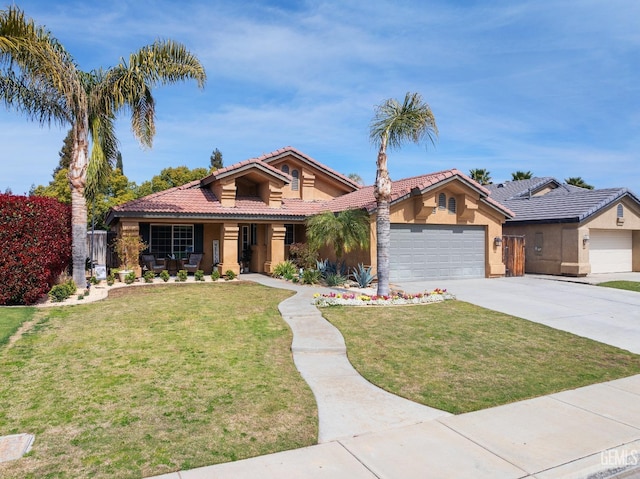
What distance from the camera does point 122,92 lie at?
14438 mm

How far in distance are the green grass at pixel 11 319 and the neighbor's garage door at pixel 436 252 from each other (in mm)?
11923

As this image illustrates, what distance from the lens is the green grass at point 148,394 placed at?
427cm

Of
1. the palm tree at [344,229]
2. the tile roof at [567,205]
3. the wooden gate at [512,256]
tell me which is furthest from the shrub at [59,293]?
the tile roof at [567,205]

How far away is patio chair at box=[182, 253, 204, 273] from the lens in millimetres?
18969

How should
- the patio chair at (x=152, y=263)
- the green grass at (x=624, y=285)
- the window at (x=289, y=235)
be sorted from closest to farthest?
the green grass at (x=624, y=285), the patio chair at (x=152, y=263), the window at (x=289, y=235)

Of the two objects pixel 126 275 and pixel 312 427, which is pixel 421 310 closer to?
pixel 312 427

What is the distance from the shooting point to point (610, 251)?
73.2 ft

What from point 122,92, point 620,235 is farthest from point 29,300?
point 620,235

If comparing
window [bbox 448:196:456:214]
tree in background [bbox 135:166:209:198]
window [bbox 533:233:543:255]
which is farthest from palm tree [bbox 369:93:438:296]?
tree in background [bbox 135:166:209:198]

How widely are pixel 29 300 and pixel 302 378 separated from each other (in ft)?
29.6

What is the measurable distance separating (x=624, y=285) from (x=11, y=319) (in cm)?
2008

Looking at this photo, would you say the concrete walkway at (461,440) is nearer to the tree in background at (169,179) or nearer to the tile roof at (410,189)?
the tile roof at (410,189)

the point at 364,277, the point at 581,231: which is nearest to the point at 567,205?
the point at 581,231

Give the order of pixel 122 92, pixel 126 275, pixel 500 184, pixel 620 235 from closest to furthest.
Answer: pixel 122 92 → pixel 126 275 → pixel 620 235 → pixel 500 184
